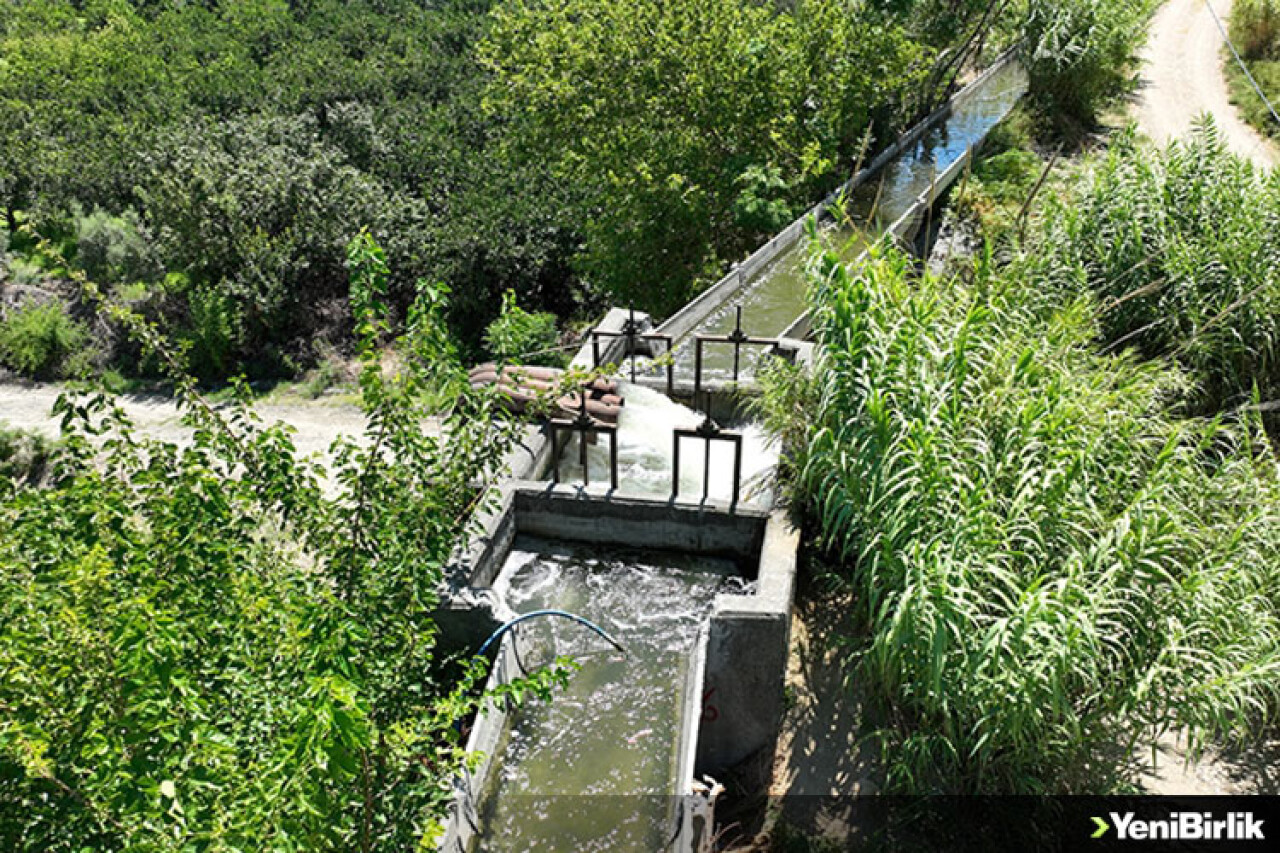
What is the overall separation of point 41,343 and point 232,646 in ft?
62.1

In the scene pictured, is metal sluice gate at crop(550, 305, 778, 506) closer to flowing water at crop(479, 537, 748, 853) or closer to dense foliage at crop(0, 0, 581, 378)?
flowing water at crop(479, 537, 748, 853)

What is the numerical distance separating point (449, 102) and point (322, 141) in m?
4.52

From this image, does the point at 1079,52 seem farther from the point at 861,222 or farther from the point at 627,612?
the point at 627,612

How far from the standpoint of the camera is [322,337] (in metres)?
20.1

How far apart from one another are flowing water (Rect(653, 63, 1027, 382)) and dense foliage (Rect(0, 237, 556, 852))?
4.43 meters

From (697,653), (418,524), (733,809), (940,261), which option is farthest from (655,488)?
(940,261)

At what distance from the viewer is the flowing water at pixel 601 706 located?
646 centimetres

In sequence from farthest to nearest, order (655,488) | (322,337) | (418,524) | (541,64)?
1. (322,337)
2. (541,64)
3. (655,488)
4. (418,524)

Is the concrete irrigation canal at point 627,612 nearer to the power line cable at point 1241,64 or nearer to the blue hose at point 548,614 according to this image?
the blue hose at point 548,614

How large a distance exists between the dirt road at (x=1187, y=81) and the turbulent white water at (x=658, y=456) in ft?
46.1

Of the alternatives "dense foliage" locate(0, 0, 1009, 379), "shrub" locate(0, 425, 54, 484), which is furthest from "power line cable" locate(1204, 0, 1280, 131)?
"shrub" locate(0, 425, 54, 484)

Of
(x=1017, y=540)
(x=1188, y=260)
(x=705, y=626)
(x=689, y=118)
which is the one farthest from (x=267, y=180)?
(x=1017, y=540)

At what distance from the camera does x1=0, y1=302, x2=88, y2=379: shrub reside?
19.7 metres

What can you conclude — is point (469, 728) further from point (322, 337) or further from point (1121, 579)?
point (322, 337)
